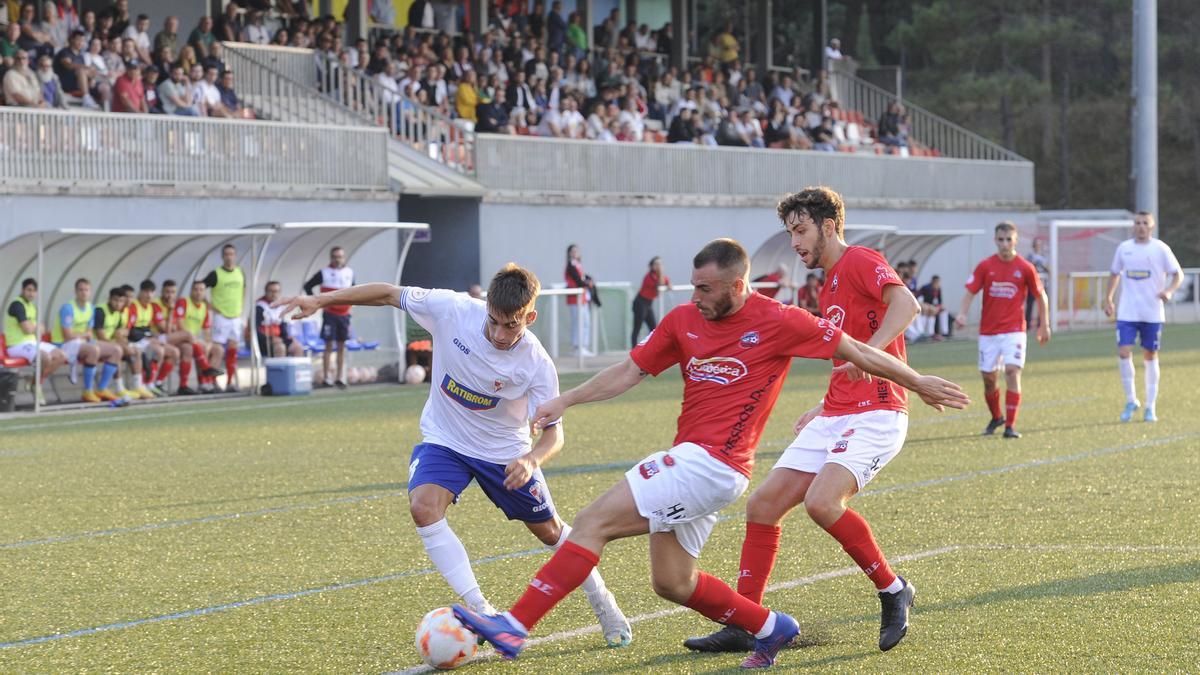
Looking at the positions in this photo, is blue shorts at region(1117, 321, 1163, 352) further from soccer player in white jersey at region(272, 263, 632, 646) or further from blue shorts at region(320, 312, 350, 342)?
soccer player in white jersey at region(272, 263, 632, 646)

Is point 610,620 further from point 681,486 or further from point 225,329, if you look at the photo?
point 225,329

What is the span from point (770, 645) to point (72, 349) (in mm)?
13536

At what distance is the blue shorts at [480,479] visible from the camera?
6.60m

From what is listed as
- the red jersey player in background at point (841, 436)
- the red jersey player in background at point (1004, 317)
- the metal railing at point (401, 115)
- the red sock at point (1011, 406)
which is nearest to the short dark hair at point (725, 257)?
the red jersey player in background at point (841, 436)

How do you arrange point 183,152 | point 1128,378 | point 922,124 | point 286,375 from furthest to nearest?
point 922,124
point 183,152
point 286,375
point 1128,378

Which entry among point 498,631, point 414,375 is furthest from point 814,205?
point 414,375

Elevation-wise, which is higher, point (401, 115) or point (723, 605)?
point (401, 115)

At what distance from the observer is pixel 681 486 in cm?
580

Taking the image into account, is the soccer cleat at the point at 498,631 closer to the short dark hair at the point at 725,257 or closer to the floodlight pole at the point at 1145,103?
the short dark hair at the point at 725,257

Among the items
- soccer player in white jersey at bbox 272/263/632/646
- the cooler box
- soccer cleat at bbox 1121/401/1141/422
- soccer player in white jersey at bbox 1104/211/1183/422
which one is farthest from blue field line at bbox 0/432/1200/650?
the cooler box

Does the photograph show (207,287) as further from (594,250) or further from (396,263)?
(594,250)

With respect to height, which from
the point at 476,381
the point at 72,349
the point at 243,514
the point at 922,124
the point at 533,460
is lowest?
the point at 243,514

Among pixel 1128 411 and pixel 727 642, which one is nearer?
pixel 727 642

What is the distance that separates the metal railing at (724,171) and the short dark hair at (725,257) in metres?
21.1
